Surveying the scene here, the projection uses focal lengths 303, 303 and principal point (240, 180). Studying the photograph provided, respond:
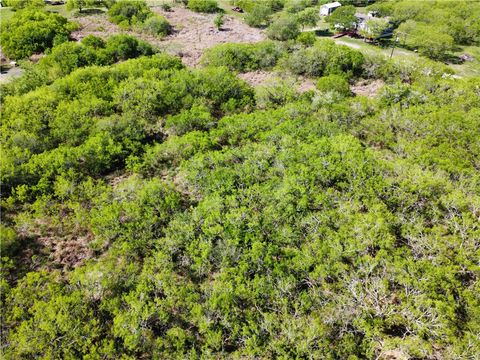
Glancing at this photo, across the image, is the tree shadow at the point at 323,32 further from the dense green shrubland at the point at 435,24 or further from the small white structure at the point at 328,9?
the dense green shrubland at the point at 435,24

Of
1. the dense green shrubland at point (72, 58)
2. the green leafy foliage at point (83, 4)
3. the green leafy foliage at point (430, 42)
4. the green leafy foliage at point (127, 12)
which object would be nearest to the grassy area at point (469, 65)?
the green leafy foliage at point (430, 42)

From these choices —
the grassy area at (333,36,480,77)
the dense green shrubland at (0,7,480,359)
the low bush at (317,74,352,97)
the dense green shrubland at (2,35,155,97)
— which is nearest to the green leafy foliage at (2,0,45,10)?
the dense green shrubland at (2,35,155,97)

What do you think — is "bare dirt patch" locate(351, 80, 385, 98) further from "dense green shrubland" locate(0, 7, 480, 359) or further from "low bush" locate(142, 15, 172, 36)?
"low bush" locate(142, 15, 172, 36)

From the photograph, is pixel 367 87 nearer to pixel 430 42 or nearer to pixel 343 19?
pixel 430 42

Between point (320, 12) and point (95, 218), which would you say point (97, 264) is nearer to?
point (95, 218)

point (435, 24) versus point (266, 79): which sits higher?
point (435, 24)

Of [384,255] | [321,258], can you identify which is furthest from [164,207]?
[384,255]

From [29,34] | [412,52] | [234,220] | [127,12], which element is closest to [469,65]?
Answer: [412,52]
